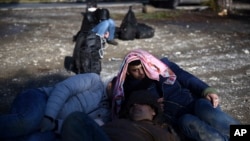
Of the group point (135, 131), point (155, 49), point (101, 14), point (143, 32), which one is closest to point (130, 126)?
point (135, 131)

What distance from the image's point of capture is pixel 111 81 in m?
4.27

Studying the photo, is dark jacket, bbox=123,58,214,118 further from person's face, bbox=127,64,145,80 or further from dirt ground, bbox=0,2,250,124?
dirt ground, bbox=0,2,250,124

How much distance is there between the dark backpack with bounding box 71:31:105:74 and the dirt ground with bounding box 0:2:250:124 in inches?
8.4

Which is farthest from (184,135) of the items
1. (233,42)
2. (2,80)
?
(233,42)

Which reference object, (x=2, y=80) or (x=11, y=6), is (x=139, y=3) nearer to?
(x=11, y=6)

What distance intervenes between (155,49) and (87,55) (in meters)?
2.23

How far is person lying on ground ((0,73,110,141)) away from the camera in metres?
3.38

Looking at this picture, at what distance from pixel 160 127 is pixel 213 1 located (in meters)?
11.0

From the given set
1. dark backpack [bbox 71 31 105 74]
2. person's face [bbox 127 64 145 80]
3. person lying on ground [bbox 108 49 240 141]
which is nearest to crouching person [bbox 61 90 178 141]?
person lying on ground [bbox 108 49 240 141]

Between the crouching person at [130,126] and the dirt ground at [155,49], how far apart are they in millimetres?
1943

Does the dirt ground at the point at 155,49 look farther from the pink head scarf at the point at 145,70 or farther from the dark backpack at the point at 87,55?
the pink head scarf at the point at 145,70

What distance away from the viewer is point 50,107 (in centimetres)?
357

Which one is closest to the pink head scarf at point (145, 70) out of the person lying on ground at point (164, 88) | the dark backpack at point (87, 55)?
the person lying on ground at point (164, 88)

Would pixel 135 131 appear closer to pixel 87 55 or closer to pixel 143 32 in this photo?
pixel 87 55
